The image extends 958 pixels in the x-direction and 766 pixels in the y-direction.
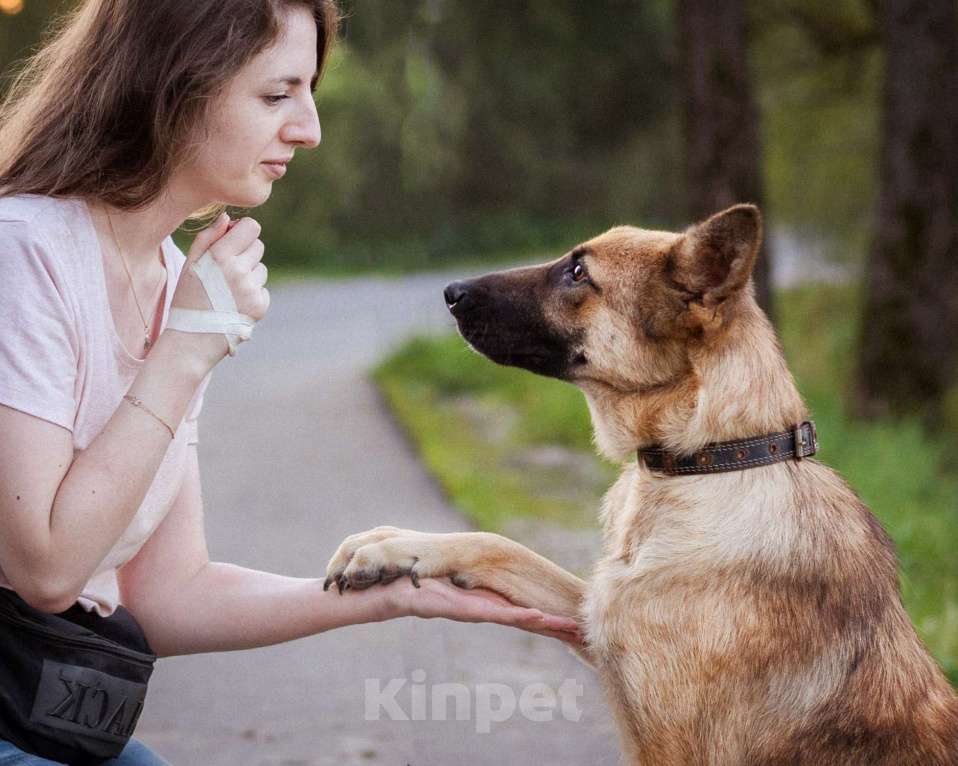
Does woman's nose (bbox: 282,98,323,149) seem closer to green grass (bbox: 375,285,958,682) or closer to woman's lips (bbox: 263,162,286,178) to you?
woman's lips (bbox: 263,162,286,178)

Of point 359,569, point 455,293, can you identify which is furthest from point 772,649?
point 455,293

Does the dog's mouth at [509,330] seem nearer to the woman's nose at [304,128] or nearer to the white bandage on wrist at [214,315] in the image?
the woman's nose at [304,128]

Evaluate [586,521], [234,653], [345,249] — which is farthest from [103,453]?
[345,249]

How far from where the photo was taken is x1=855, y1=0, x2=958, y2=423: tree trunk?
867 cm

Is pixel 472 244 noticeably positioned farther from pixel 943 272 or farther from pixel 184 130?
pixel 184 130

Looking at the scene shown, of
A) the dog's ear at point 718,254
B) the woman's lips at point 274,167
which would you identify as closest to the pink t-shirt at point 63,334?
the woman's lips at point 274,167

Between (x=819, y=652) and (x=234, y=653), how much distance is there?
2679mm

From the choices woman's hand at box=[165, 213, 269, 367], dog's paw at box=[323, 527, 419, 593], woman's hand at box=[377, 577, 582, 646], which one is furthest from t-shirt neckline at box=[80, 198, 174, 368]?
woman's hand at box=[377, 577, 582, 646]

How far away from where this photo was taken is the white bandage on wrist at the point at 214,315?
2.21m

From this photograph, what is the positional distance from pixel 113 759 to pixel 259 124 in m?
1.34

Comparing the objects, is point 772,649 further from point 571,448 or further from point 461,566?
point 571,448

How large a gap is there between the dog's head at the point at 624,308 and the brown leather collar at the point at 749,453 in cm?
13

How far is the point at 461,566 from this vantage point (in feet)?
9.24

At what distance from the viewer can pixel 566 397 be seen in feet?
28.2
